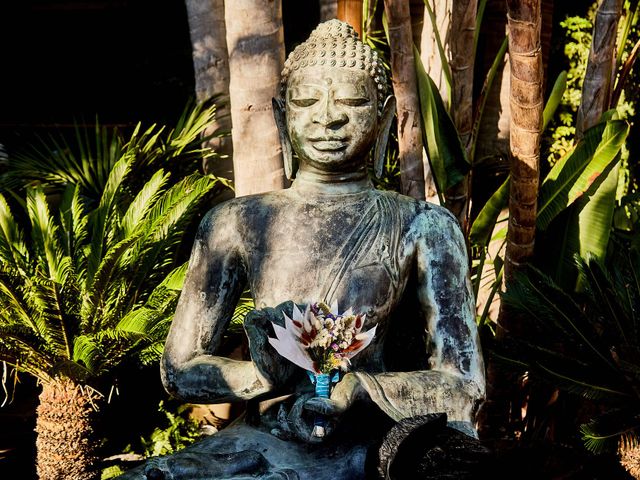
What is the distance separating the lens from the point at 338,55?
4.00 metres

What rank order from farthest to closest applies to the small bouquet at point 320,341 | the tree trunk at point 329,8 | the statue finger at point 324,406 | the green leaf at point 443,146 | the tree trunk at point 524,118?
the tree trunk at point 329,8
the green leaf at point 443,146
the tree trunk at point 524,118
the small bouquet at point 320,341
the statue finger at point 324,406

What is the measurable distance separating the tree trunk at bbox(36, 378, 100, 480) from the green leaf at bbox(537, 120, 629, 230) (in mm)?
3120

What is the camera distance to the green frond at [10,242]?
6.63m

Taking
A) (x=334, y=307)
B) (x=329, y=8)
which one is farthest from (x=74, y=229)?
(x=334, y=307)

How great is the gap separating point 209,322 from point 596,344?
2947 mm

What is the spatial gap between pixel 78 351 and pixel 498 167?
3522 millimetres

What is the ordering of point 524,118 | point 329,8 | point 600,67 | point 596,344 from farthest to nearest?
1. point 329,8
2. point 600,67
3. point 596,344
4. point 524,118

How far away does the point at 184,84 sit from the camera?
35.4 feet

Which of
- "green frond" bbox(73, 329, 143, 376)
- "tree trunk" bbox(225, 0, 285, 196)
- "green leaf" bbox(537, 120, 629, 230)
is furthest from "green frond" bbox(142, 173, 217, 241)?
"green leaf" bbox(537, 120, 629, 230)

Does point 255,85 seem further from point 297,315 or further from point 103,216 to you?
point 297,315

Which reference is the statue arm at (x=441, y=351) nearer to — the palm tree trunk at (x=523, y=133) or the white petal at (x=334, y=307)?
the white petal at (x=334, y=307)

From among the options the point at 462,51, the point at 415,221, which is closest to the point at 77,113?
the point at 462,51

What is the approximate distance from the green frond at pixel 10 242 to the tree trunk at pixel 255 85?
1422mm

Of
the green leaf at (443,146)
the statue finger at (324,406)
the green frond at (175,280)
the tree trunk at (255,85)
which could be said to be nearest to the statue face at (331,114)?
the statue finger at (324,406)
